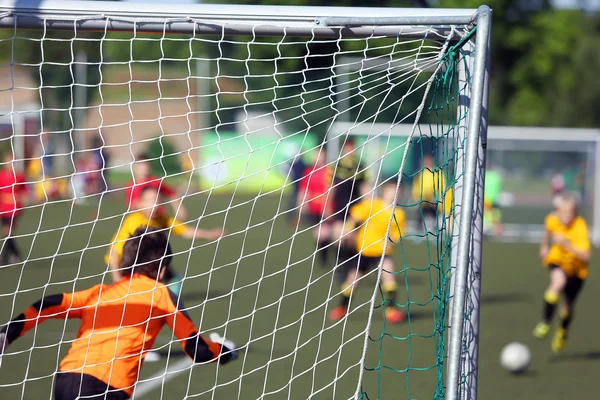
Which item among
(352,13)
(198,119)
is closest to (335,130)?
(352,13)

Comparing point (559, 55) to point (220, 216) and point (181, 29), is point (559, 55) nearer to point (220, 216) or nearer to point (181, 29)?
point (220, 216)

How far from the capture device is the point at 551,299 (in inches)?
292

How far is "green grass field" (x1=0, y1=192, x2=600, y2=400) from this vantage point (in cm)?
541

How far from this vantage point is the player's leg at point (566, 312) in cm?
717

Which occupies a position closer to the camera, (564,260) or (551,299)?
(551,299)

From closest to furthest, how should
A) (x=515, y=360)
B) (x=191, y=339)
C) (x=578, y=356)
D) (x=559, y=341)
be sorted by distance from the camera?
(x=191, y=339) < (x=515, y=360) < (x=578, y=356) < (x=559, y=341)

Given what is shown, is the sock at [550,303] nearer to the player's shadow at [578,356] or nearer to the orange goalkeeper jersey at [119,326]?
the player's shadow at [578,356]

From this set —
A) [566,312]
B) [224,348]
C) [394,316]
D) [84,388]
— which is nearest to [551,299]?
[566,312]

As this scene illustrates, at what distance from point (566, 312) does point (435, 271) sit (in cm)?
147

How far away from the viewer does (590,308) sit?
32.0 ft

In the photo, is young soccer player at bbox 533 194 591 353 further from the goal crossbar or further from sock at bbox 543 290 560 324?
the goal crossbar

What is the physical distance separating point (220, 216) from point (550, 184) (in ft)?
25.6

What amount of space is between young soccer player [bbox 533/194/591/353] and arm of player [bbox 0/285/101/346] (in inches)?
196

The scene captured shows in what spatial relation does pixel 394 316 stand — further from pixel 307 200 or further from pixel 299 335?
pixel 299 335
